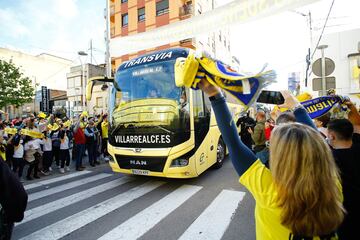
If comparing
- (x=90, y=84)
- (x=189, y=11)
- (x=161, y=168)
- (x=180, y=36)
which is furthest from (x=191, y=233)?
(x=189, y=11)

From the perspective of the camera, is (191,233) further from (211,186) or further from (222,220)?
(211,186)

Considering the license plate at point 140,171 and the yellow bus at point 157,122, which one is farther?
the license plate at point 140,171

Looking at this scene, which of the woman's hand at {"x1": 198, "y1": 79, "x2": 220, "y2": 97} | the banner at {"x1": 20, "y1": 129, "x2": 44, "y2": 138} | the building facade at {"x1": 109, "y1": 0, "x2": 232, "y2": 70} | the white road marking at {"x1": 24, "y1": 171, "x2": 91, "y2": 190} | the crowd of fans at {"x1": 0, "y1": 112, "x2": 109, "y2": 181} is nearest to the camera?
the woman's hand at {"x1": 198, "y1": 79, "x2": 220, "y2": 97}

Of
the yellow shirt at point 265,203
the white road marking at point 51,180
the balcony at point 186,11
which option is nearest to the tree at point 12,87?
the balcony at point 186,11

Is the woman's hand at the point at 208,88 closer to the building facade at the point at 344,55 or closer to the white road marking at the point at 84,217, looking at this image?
the white road marking at the point at 84,217

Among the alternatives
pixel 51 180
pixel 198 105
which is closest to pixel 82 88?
pixel 51 180

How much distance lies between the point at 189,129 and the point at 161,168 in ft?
3.77

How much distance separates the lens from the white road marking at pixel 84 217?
3.67m

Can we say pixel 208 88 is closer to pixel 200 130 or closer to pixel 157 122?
pixel 157 122

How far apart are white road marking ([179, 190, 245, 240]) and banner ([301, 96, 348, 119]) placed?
2256 mm

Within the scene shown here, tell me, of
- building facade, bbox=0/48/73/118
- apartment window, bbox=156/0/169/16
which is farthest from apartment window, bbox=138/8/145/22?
building facade, bbox=0/48/73/118

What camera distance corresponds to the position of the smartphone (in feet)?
5.92

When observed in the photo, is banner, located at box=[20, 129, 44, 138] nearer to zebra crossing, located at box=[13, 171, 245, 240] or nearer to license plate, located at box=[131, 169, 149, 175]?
→ zebra crossing, located at box=[13, 171, 245, 240]

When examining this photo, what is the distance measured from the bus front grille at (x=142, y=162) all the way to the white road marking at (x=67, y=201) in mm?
778
